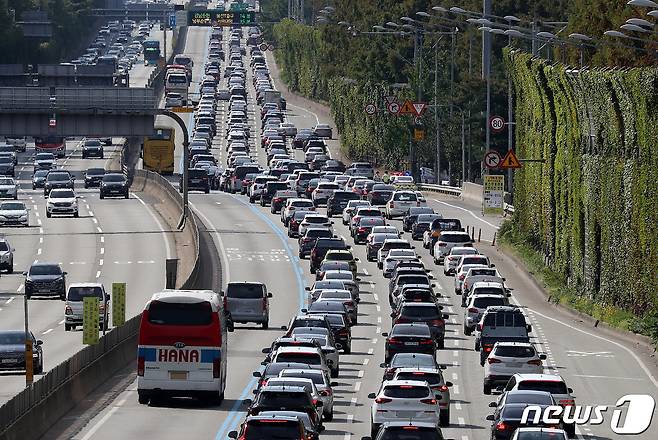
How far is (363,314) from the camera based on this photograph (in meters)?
78.5

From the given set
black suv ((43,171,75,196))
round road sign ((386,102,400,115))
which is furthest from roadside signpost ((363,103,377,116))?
black suv ((43,171,75,196))

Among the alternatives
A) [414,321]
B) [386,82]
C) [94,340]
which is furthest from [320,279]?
[386,82]

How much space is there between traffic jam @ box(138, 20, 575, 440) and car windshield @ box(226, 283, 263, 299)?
0.13 feet

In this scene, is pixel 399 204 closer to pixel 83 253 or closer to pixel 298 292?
pixel 83 253

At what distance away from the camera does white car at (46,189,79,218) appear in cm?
12038

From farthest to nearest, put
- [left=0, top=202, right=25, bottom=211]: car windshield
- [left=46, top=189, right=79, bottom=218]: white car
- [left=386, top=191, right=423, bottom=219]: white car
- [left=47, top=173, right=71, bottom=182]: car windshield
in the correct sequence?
1. [left=47, top=173, right=71, bottom=182]: car windshield
2. [left=46, top=189, right=79, bottom=218]: white car
3. [left=0, top=202, right=25, bottom=211]: car windshield
4. [left=386, top=191, right=423, bottom=219]: white car

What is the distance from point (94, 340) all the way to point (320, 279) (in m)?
26.1

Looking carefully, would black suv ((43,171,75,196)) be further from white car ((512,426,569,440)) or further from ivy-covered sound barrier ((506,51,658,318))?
white car ((512,426,569,440))

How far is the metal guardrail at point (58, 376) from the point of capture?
3797 cm

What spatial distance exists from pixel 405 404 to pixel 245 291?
98.1 ft

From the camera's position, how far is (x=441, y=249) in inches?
3765

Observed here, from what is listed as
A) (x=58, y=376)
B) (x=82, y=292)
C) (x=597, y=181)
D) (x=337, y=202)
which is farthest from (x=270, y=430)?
(x=337, y=202)

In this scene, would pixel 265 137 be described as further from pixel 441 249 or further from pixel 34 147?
pixel 441 249

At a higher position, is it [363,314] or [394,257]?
[394,257]
